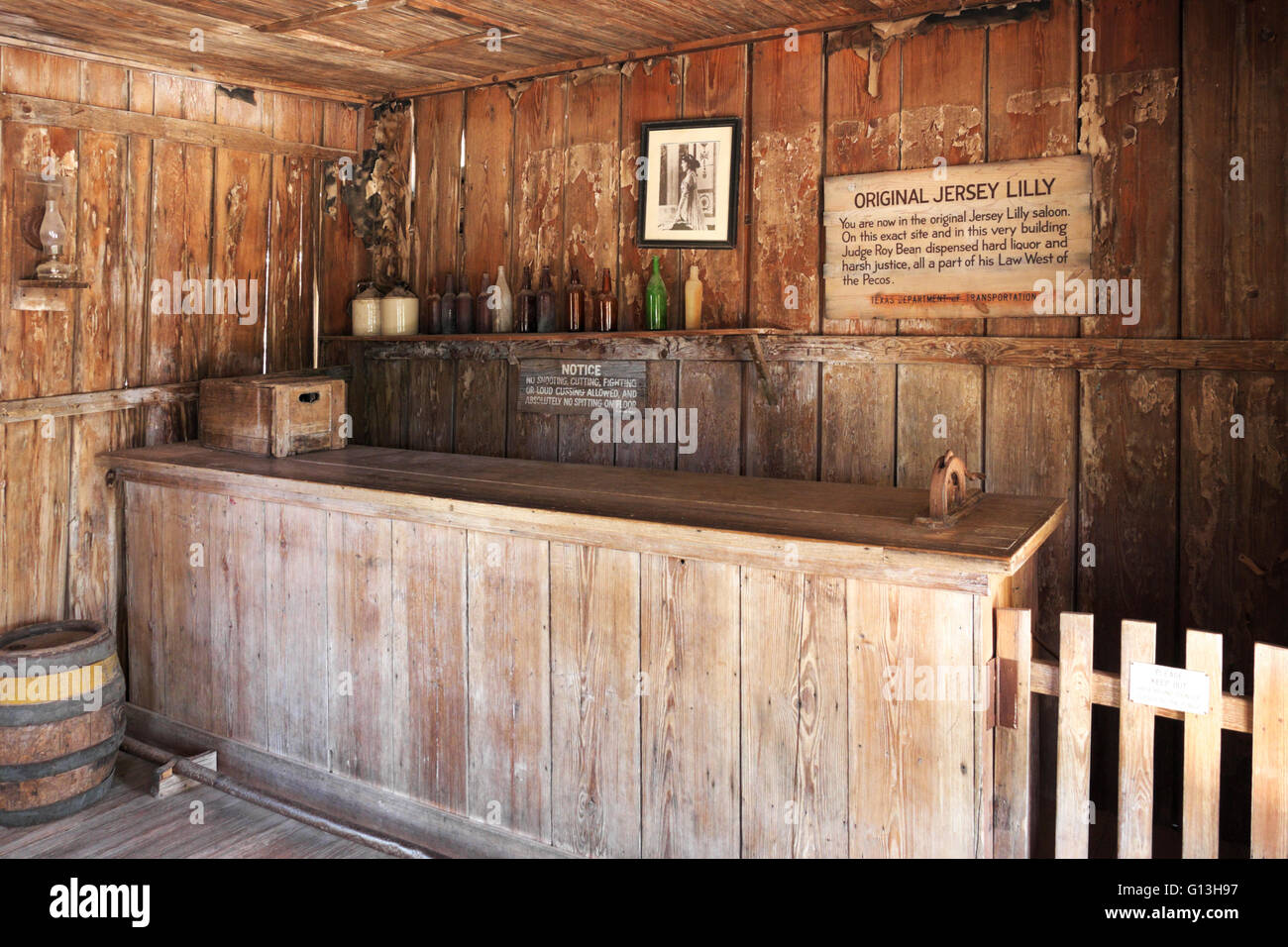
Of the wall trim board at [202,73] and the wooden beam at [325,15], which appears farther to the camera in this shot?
the wall trim board at [202,73]

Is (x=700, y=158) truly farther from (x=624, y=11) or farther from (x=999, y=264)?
(x=999, y=264)

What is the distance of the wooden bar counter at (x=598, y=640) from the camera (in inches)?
88.0

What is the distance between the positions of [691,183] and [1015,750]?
7.37ft

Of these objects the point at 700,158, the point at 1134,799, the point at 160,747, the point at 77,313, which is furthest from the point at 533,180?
→ the point at 1134,799

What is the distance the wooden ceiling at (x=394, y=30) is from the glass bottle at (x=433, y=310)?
0.85 metres

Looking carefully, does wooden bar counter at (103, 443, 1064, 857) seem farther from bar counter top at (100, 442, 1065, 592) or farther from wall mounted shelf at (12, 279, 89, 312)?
wall mounted shelf at (12, 279, 89, 312)

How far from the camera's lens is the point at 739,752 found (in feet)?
8.05

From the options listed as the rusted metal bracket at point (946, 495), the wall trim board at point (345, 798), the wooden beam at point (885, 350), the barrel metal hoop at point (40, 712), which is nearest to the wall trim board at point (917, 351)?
the wooden beam at point (885, 350)

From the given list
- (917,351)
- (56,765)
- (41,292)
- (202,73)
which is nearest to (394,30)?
(202,73)

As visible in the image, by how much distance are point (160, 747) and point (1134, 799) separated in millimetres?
3215

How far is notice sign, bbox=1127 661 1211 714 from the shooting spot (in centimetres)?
205

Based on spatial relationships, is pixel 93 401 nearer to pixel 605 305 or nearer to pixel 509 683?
pixel 605 305

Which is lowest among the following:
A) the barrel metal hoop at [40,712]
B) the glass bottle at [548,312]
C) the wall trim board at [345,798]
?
the wall trim board at [345,798]

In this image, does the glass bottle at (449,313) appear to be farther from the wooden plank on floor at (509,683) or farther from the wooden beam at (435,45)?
the wooden plank on floor at (509,683)
